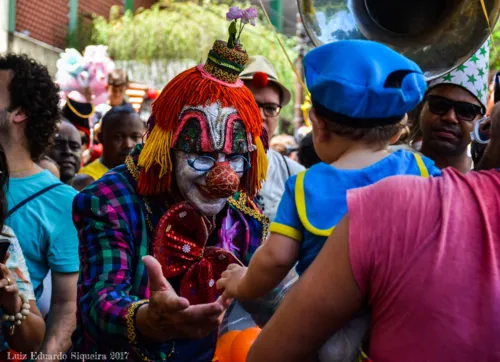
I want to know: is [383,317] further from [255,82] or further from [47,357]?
[255,82]

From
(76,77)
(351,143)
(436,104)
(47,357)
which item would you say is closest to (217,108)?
(351,143)

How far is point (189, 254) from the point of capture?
2.89 m

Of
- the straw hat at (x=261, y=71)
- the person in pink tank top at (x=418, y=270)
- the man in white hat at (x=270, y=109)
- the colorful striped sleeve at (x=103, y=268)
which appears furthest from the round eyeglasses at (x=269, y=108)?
the person in pink tank top at (x=418, y=270)

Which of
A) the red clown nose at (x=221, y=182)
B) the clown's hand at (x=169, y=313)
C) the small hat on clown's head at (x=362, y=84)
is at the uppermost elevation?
the small hat on clown's head at (x=362, y=84)

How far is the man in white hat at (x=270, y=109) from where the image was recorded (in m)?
4.94

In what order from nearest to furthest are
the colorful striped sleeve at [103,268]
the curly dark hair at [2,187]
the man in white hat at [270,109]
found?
1. the colorful striped sleeve at [103,268]
2. the curly dark hair at [2,187]
3. the man in white hat at [270,109]

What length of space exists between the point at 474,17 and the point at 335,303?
2451mm

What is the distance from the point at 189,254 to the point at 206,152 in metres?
0.38

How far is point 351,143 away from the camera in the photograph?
6.98 ft

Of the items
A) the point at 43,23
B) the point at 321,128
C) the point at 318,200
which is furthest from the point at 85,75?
the point at 43,23

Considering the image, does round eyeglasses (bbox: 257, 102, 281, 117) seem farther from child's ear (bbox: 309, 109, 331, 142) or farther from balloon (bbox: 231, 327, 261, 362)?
child's ear (bbox: 309, 109, 331, 142)

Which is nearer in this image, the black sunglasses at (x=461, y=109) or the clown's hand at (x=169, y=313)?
the clown's hand at (x=169, y=313)

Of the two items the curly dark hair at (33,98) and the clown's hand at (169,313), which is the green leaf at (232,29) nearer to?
the clown's hand at (169,313)

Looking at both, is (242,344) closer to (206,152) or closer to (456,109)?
(206,152)
